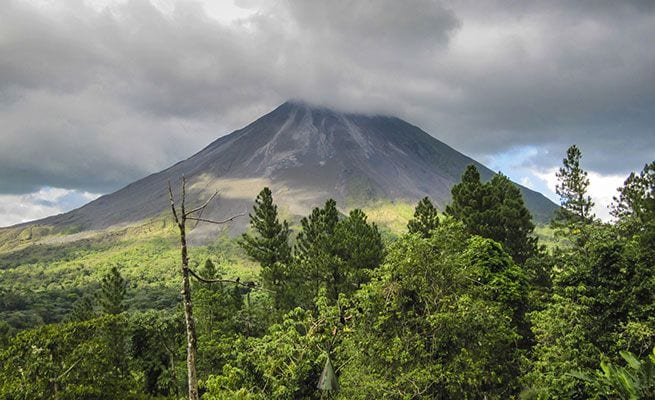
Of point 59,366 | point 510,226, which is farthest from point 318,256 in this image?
point 59,366

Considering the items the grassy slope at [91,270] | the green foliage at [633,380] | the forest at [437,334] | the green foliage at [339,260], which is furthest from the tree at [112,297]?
the green foliage at [633,380]

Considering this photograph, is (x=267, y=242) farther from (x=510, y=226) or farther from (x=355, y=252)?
(x=510, y=226)

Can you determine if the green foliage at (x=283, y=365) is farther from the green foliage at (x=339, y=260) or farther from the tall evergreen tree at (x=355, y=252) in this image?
the tall evergreen tree at (x=355, y=252)

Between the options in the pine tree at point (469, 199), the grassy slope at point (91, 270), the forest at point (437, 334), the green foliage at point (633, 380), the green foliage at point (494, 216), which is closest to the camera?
the green foliage at point (633, 380)

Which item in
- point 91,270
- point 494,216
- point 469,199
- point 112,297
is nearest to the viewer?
point 494,216

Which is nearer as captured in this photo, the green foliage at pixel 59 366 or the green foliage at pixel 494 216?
the green foliage at pixel 59 366

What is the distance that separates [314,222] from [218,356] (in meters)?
11.4

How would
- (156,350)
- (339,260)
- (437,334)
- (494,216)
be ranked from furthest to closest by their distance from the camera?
1. (156,350)
2. (494,216)
3. (339,260)
4. (437,334)

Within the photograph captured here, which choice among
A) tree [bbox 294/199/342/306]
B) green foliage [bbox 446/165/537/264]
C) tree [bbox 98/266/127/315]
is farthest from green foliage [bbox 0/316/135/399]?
tree [bbox 98/266/127/315]

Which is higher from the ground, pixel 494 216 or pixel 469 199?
pixel 469 199

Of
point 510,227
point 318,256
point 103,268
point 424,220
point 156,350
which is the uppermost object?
point 424,220

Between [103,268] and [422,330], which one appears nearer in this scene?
[422,330]

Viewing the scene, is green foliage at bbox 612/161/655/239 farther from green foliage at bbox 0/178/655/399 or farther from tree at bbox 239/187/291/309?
tree at bbox 239/187/291/309

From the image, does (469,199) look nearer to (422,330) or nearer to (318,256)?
(318,256)
